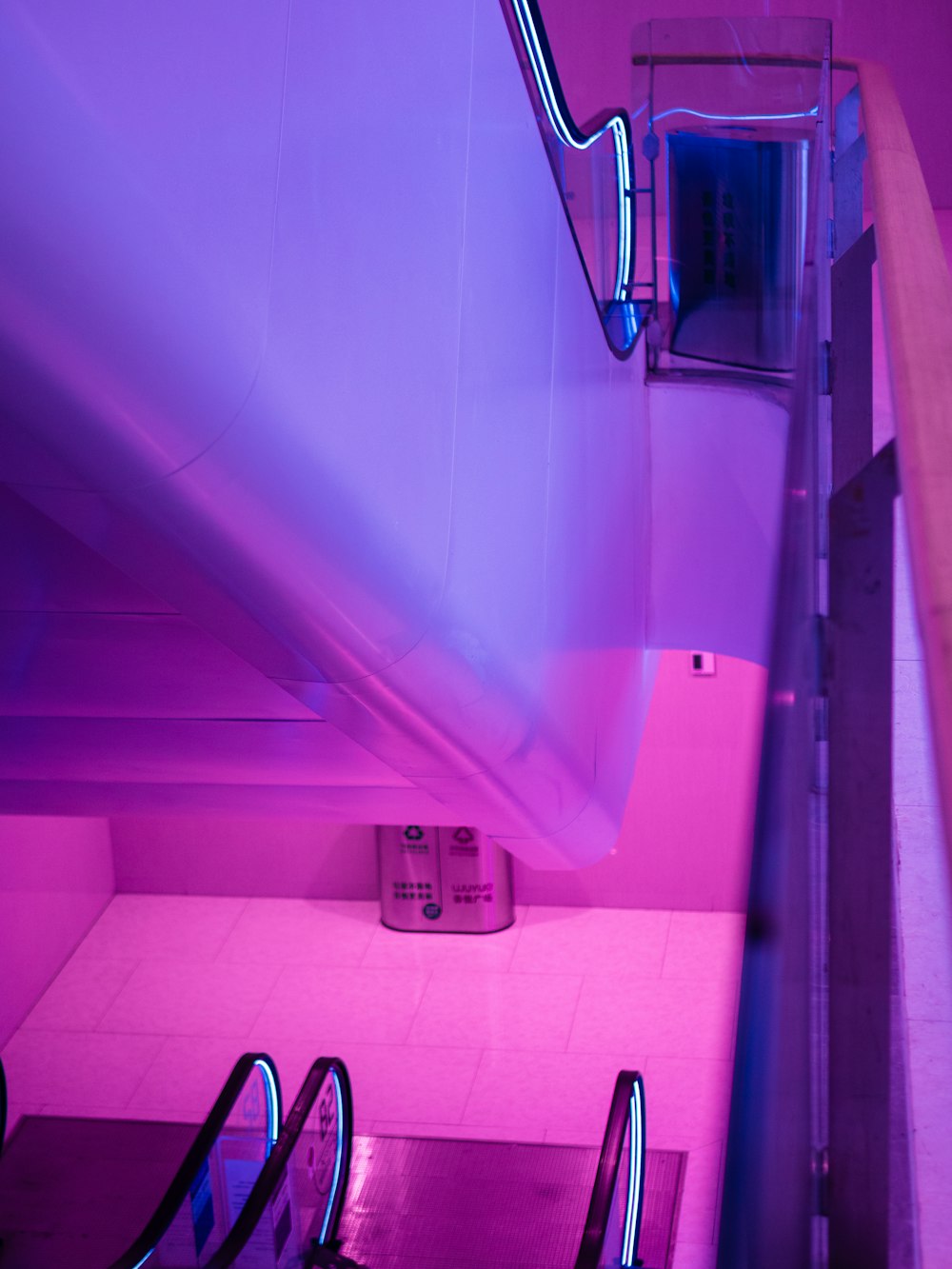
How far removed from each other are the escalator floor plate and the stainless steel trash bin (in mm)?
2194

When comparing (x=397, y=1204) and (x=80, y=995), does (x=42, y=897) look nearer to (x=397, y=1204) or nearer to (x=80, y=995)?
(x=80, y=995)

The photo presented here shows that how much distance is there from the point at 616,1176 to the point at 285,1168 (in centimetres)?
151

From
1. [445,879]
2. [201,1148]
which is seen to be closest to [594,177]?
[201,1148]

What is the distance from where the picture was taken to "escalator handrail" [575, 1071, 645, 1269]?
4.89 meters

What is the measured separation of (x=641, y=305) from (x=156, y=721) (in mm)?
2718

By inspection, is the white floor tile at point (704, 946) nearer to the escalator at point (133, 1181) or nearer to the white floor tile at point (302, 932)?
the white floor tile at point (302, 932)

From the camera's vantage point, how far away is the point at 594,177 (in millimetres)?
4520

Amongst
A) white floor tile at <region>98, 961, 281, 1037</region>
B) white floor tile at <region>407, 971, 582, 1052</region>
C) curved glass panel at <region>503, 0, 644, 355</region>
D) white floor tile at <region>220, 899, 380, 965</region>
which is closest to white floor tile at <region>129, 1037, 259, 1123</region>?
white floor tile at <region>98, 961, 281, 1037</region>

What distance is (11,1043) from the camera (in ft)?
28.5

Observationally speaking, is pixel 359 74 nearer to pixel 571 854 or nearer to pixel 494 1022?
pixel 571 854

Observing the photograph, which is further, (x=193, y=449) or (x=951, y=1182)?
(x=193, y=449)

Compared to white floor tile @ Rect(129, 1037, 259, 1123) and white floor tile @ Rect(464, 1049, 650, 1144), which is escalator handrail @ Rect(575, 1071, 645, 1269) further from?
white floor tile @ Rect(129, 1037, 259, 1123)

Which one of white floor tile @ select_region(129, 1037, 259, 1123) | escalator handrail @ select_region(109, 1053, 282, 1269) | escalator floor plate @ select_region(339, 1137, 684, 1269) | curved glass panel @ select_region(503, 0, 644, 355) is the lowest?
escalator floor plate @ select_region(339, 1137, 684, 1269)

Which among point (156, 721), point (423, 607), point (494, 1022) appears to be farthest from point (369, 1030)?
point (423, 607)
